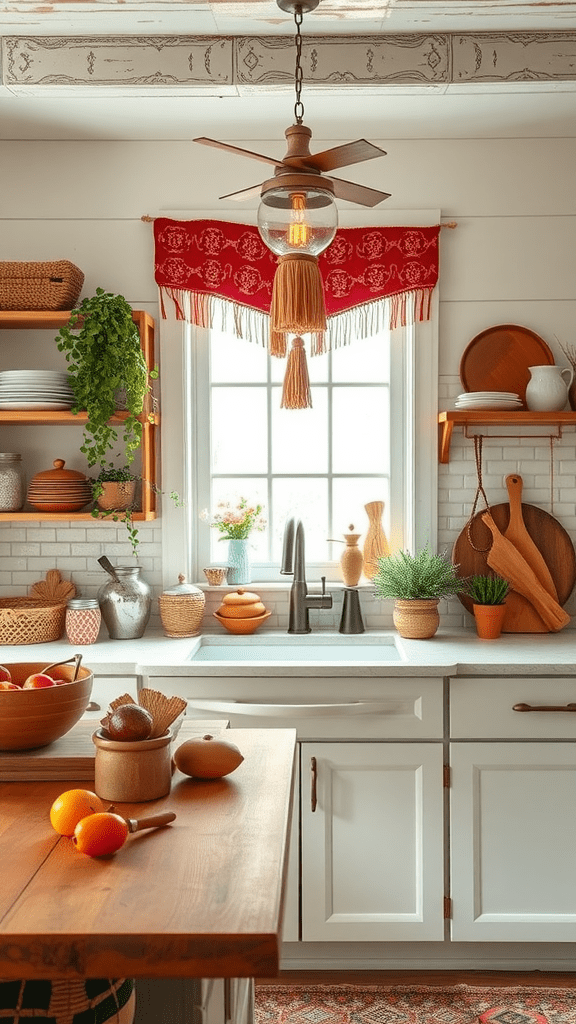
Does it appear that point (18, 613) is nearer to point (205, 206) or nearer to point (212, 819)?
point (205, 206)

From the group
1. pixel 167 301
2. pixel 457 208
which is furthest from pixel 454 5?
pixel 167 301

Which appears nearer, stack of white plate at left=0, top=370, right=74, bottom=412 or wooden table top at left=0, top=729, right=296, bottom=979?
wooden table top at left=0, top=729, right=296, bottom=979

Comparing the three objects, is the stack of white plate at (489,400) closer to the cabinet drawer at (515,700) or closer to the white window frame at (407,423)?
the white window frame at (407,423)

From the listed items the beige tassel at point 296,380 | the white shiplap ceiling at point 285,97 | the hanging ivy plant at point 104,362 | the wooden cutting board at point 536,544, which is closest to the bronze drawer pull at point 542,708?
the wooden cutting board at point 536,544

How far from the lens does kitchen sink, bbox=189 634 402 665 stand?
3424 millimetres

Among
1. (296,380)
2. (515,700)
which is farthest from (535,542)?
(296,380)

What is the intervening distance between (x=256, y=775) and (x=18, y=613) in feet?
5.90

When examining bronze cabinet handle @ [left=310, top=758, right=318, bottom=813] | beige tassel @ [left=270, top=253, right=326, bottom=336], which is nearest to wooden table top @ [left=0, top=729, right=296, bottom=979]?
beige tassel @ [left=270, top=253, right=326, bottom=336]

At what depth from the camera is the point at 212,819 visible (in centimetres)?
153

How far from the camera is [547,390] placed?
3.42 metres

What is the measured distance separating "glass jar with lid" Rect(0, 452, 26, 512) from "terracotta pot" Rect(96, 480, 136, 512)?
1.04ft

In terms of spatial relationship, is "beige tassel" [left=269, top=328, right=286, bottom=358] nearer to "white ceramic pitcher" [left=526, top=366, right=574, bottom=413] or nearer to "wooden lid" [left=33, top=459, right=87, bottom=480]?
"wooden lid" [left=33, top=459, right=87, bottom=480]

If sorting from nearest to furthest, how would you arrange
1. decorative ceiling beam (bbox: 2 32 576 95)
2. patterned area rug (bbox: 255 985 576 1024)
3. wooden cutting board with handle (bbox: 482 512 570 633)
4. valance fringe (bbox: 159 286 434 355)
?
1. patterned area rug (bbox: 255 985 576 1024)
2. decorative ceiling beam (bbox: 2 32 576 95)
3. wooden cutting board with handle (bbox: 482 512 570 633)
4. valance fringe (bbox: 159 286 434 355)

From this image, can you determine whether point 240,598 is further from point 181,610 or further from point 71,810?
point 71,810
